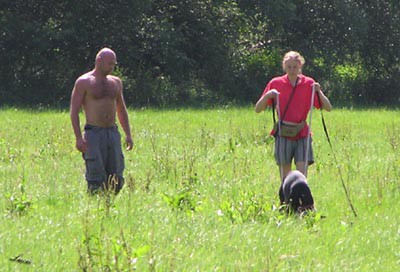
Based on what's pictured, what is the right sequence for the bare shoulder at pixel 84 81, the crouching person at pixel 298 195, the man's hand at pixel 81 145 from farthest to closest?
the bare shoulder at pixel 84 81 < the man's hand at pixel 81 145 < the crouching person at pixel 298 195

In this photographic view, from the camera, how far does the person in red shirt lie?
9.86 meters

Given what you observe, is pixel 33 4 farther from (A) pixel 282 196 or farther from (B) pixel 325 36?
(A) pixel 282 196

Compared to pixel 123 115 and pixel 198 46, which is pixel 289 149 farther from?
pixel 198 46

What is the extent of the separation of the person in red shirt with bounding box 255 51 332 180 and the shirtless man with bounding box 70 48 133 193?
1503 millimetres

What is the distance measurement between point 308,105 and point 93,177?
2300mm

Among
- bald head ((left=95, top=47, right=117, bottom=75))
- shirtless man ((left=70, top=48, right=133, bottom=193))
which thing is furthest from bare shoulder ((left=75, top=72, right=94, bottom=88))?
bald head ((left=95, top=47, right=117, bottom=75))

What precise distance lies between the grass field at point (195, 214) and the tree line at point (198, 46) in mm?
12493

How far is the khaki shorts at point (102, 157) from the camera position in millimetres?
9695

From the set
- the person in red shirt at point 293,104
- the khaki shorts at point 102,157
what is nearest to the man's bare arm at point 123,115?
the khaki shorts at point 102,157

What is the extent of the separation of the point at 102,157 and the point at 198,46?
21279mm

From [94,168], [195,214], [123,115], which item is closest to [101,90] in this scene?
[123,115]

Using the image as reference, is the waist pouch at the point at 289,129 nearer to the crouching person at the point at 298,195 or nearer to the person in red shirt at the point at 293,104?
the person in red shirt at the point at 293,104

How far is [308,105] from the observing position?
995cm

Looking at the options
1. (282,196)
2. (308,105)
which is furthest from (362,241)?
(308,105)
